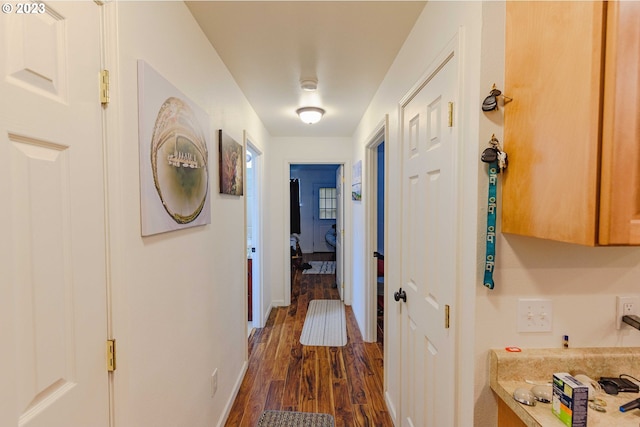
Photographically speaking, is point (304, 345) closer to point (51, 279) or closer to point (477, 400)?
point (477, 400)

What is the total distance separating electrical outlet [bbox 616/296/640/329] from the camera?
40.9 inches

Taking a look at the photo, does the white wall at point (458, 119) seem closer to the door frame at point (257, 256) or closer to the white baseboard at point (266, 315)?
the door frame at point (257, 256)

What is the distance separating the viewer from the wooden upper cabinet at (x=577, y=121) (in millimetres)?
663

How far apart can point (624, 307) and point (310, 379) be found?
7.01ft

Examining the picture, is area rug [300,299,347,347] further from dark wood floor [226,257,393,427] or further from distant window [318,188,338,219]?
distant window [318,188,338,219]

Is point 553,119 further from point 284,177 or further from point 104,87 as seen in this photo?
point 284,177

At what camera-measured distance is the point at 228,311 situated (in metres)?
2.13

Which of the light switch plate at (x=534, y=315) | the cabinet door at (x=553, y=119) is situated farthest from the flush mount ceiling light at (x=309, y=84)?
the light switch plate at (x=534, y=315)

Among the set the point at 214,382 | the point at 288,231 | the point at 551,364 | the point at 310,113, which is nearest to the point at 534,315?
the point at 551,364

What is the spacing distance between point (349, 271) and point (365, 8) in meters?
3.30

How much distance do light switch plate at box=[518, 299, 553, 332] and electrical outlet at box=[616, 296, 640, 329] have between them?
0.80 feet

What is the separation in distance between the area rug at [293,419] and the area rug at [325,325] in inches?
40.8

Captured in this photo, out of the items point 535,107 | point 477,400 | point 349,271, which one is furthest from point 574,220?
point 349,271

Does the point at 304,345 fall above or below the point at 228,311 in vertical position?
below
